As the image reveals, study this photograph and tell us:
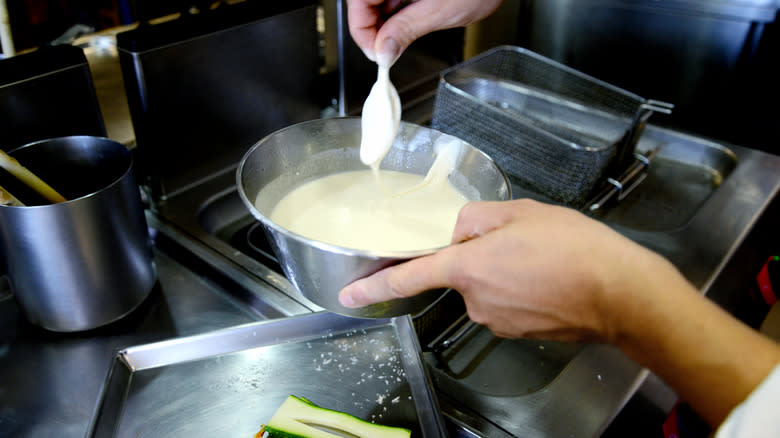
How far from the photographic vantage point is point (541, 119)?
64.4 inches

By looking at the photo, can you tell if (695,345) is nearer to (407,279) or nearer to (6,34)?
(407,279)

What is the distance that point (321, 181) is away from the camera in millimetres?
1003

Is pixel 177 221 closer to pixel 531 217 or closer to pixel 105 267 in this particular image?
pixel 105 267

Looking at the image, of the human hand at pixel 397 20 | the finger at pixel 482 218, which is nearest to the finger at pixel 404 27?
the human hand at pixel 397 20

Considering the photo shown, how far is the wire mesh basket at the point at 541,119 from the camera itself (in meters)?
1.30

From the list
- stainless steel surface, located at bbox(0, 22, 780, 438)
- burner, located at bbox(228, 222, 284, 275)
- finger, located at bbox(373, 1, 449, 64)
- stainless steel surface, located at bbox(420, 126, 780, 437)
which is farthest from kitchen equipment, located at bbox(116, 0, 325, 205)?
stainless steel surface, located at bbox(420, 126, 780, 437)

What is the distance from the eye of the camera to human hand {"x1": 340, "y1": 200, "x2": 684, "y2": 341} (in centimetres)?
58

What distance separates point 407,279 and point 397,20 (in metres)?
0.53

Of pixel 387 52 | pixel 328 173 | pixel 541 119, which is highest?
pixel 387 52

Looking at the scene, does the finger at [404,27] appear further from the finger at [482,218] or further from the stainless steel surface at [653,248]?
the stainless steel surface at [653,248]

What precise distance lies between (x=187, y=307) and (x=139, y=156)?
428 mm

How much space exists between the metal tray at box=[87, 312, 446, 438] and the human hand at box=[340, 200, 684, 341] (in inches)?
9.9

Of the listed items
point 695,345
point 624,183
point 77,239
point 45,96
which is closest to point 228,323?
point 77,239

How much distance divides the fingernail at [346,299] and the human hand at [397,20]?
1.40 feet
